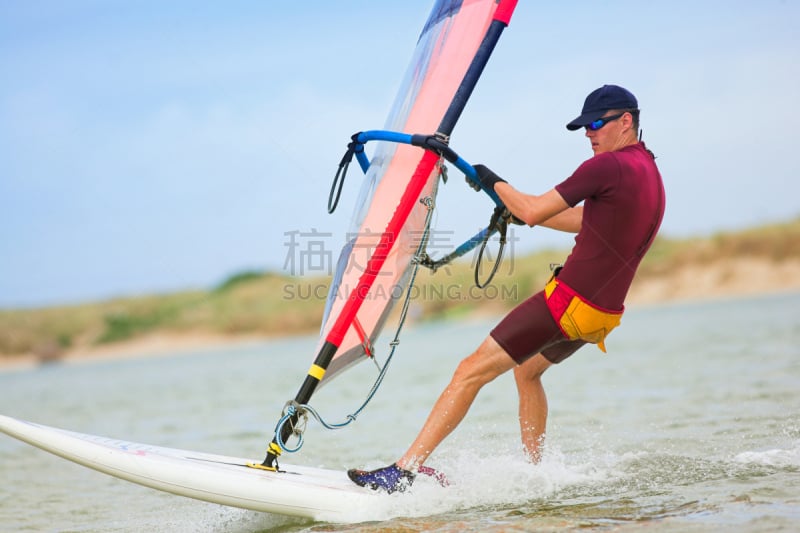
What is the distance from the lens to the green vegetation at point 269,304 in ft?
85.6

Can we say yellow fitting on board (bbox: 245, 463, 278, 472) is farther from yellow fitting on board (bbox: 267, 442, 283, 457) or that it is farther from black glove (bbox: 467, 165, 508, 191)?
black glove (bbox: 467, 165, 508, 191)

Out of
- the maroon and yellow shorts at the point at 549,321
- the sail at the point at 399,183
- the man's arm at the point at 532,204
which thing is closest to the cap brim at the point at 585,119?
the man's arm at the point at 532,204

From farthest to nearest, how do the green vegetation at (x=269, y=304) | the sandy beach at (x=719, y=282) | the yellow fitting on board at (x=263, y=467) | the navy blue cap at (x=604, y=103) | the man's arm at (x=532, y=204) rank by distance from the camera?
the green vegetation at (x=269, y=304), the sandy beach at (x=719, y=282), the yellow fitting on board at (x=263, y=467), the navy blue cap at (x=604, y=103), the man's arm at (x=532, y=204)

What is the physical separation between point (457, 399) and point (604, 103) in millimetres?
1526

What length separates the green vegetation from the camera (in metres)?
26.1

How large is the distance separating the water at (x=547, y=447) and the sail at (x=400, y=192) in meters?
0.95

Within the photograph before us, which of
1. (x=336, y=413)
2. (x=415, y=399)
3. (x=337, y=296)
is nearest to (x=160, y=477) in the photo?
(x=337, y=296)

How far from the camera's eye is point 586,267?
3832 mm

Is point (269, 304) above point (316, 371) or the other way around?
above

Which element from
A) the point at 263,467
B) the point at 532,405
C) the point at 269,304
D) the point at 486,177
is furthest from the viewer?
the point at 269,304

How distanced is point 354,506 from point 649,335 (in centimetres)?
1076

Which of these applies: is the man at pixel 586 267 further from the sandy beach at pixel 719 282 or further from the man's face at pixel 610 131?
the sandy beach at pixel 719 282

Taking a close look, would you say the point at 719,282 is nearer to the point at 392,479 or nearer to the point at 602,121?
the point at 602,121

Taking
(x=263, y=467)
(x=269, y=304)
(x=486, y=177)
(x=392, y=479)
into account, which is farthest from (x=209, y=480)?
(x=269, y=304)
